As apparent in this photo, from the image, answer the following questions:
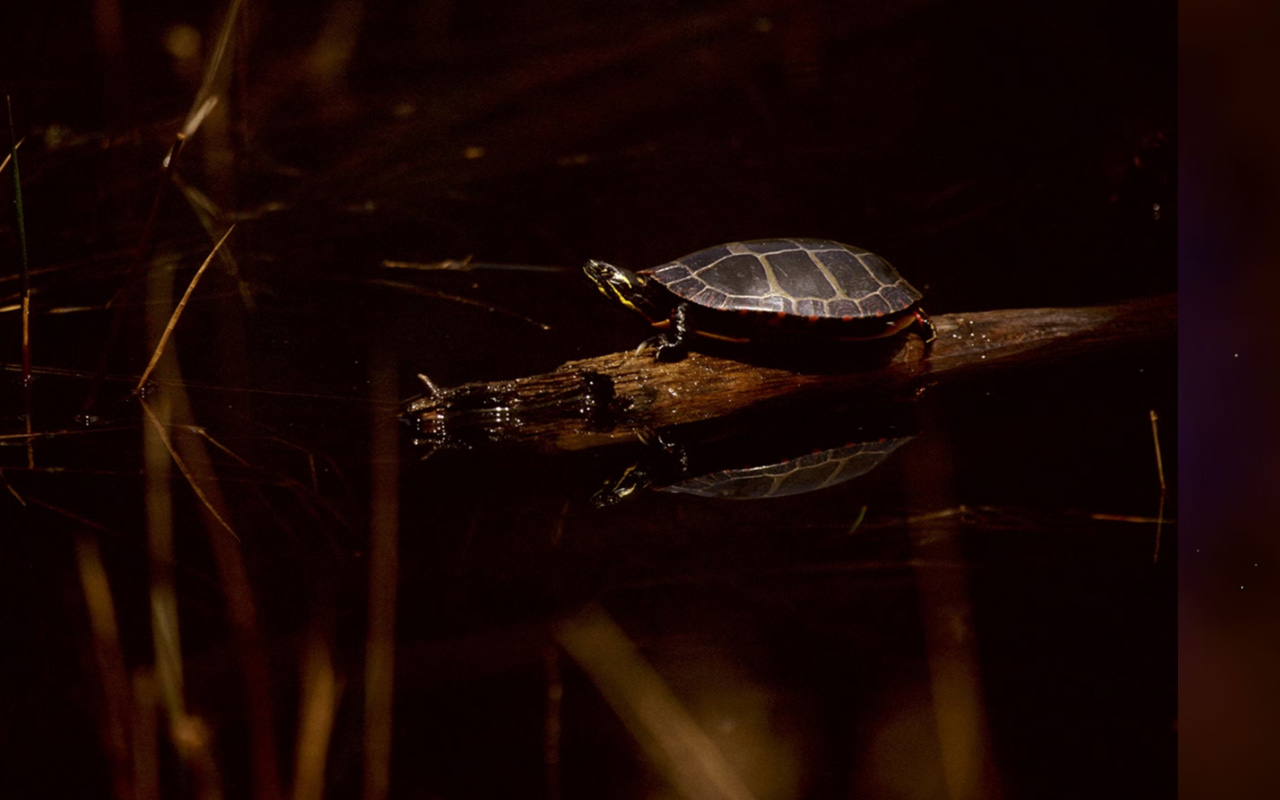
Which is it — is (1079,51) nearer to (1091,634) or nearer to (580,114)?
(580,114)

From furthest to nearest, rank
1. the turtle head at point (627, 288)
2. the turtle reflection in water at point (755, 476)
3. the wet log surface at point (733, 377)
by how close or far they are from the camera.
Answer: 1. the turtle head at point (627, 288)
2. the wet log surface at point (733, 377)
3. the turtle reflection in water at point (755, 476)

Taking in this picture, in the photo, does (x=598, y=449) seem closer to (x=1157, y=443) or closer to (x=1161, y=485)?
(x=1161, y=485)

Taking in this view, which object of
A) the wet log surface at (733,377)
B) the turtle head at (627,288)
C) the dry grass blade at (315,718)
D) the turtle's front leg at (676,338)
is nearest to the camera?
the dry grass blade at (315,718)

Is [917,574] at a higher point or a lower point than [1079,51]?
lower

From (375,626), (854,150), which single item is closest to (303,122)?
(854,150)

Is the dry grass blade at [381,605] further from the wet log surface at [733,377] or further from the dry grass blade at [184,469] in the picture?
the dry grass blade at [184,469]

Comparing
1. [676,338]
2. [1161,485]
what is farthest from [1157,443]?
[676,338]

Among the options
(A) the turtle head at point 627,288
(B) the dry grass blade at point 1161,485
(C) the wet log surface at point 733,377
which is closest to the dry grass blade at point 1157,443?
(B) the dry grass blade at point 1161,485
